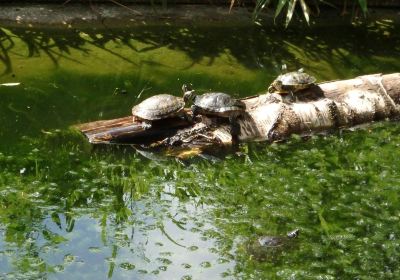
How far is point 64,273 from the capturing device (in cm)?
455

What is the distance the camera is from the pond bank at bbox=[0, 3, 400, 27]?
8.48 meters

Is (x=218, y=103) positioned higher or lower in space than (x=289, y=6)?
lower

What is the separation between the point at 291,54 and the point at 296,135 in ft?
7.03

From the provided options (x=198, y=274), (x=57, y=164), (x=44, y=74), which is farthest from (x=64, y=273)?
(x=44, y=74)

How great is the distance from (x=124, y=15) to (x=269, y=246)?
473 centimetres

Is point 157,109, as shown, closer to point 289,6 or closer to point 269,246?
point 269,246

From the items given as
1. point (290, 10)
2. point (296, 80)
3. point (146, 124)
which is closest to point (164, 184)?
point (146, 124)

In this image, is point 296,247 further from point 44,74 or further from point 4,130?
point 44,74

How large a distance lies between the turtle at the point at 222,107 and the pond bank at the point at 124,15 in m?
2.57

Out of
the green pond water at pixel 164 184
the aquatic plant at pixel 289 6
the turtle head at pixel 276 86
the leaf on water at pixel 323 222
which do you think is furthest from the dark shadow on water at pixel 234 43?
the leaf on water at pixel 323 222

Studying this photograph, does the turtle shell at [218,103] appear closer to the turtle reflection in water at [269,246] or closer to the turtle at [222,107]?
the turtle at [222,107]

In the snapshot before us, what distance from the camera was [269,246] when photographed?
4828mm

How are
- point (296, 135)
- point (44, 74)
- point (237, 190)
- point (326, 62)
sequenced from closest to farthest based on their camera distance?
point (237, 190), point (296, 135), point (44, 74), point (326, 62)

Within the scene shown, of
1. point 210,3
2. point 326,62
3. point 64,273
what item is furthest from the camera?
point 210,3
